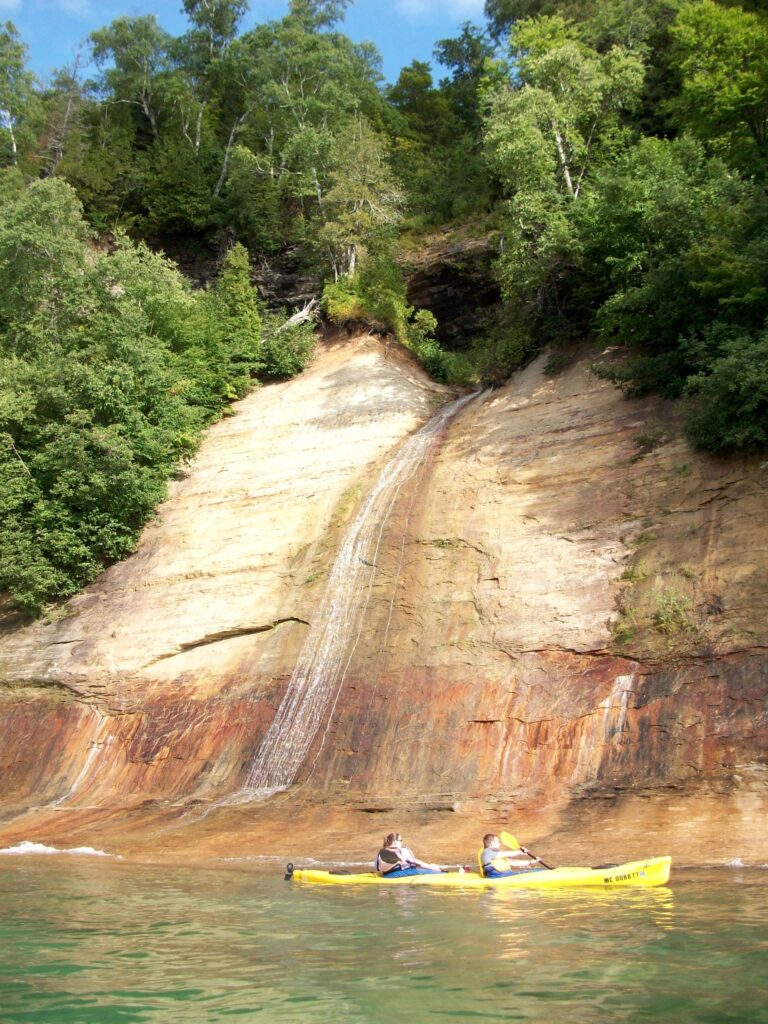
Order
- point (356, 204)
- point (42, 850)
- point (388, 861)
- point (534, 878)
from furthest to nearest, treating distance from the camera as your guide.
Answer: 1. point (356, 204)
2. point (42, 850)
3. point (388, 861)
4. point (534, 878)

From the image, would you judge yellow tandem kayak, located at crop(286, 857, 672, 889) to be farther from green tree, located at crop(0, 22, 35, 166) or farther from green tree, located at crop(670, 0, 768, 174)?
green tree, located at crop(0, 22, 35, 166)

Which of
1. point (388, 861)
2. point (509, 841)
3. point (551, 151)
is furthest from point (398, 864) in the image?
point (551, 151)

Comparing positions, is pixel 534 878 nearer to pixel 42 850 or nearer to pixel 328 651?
pixel 328 651

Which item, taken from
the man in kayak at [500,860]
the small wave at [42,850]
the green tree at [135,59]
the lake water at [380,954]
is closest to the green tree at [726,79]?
the man in kayak at [500,860]

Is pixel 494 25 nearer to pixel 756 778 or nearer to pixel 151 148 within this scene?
pixel 151 148

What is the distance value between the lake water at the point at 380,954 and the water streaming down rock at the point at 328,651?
510cm

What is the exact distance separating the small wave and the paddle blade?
628 cm

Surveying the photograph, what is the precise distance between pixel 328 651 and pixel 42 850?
640cm

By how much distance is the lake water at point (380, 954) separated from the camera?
623 centimetres

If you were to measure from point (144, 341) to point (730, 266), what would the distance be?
17465mm

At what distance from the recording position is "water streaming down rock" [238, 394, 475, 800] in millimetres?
16750

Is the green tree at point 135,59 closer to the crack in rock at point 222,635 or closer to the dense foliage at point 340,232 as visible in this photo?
the dense foliage at point 340,232

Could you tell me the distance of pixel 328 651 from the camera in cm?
1844

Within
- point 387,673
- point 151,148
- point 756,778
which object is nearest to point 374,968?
point 756,778
